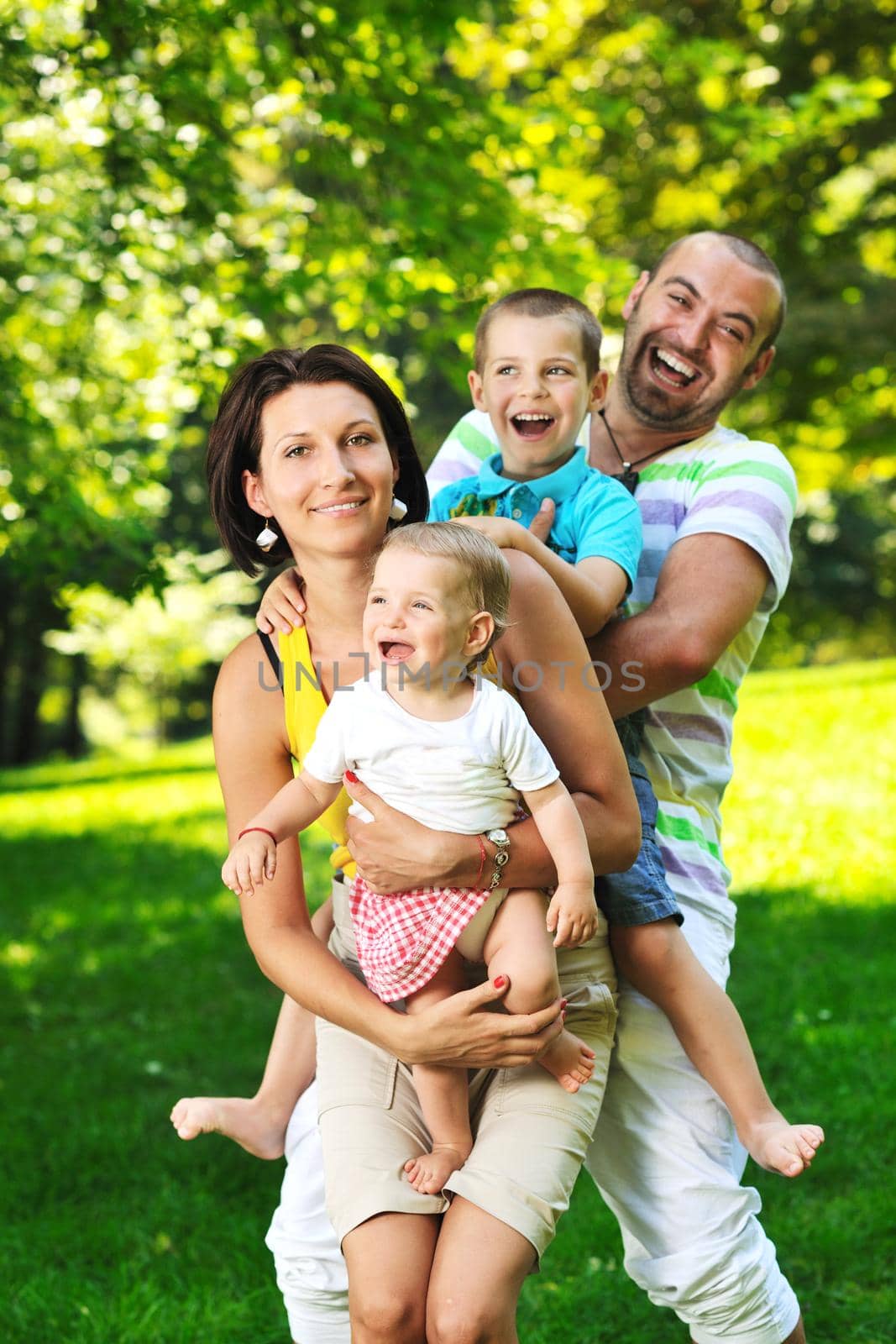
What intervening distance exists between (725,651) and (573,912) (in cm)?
98

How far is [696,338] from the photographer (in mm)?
3312

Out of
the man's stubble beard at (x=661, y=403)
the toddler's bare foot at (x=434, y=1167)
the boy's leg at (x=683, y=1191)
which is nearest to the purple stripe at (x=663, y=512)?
the man's stubble beard at (x=661, y=403)

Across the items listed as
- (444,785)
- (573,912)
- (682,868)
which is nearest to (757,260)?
(682,868)

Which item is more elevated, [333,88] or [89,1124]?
[333,88]

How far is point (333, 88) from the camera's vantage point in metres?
6.58

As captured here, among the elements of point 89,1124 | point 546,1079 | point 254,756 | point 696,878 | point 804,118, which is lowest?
point 89,1124

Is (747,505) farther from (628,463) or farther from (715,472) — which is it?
(628,463)

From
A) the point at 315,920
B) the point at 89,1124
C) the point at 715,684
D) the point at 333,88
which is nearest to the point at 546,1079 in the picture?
the point at 315,920

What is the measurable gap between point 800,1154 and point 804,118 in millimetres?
5794

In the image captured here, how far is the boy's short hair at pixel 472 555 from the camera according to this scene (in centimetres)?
231

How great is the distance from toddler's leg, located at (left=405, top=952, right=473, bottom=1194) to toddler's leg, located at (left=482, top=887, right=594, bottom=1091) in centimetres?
9

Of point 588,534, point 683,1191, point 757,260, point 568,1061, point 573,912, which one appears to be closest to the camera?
point 573,912

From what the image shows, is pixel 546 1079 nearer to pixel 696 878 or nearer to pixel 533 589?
pixel 696 878

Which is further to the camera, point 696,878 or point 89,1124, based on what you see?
point 89,1124
